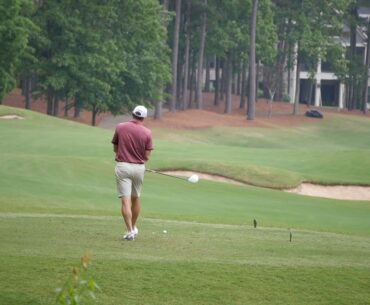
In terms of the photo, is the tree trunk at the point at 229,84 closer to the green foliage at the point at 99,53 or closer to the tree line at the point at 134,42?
the tree line at the point at 134,42

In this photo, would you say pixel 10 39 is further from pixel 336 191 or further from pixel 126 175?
pixel 126 175

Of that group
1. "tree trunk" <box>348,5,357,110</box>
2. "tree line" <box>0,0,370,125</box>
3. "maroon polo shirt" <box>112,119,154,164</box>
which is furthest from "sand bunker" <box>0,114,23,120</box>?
"tree trunk" <box>348,5,357,110</box>

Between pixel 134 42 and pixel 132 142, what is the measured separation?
54.1 m

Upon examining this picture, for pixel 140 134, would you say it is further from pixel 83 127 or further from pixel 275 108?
pixel 275 108

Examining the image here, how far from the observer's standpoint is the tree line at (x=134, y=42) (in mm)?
60094

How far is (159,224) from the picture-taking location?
15.7 meters

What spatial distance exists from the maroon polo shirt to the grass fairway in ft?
3.88

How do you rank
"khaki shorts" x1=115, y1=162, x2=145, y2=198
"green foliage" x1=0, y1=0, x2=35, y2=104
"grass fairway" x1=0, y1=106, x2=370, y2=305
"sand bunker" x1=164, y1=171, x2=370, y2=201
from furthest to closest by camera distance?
"green foliage" x1=0, y1=0, x2=35, y2=104 < "sand bunker" x1=164, y1=171, x2=370, y2=201 < "khaki shorts" x1=115, y1=162, x2=145, y2=198 < "grass fairway" x1=0, y1=106, x2=370, y2=305

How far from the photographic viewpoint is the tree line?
2366 inches

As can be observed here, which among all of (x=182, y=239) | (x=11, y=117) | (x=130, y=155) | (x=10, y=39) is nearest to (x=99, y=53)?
(x=10, y=39)

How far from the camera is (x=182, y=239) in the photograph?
43.4ft

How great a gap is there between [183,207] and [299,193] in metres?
9.86

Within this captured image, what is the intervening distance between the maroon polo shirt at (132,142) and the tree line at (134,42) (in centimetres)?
3937

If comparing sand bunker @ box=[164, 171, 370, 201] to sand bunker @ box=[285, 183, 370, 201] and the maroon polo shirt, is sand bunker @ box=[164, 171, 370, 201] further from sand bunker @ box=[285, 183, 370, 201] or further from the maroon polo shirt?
the maroon polo shirt
